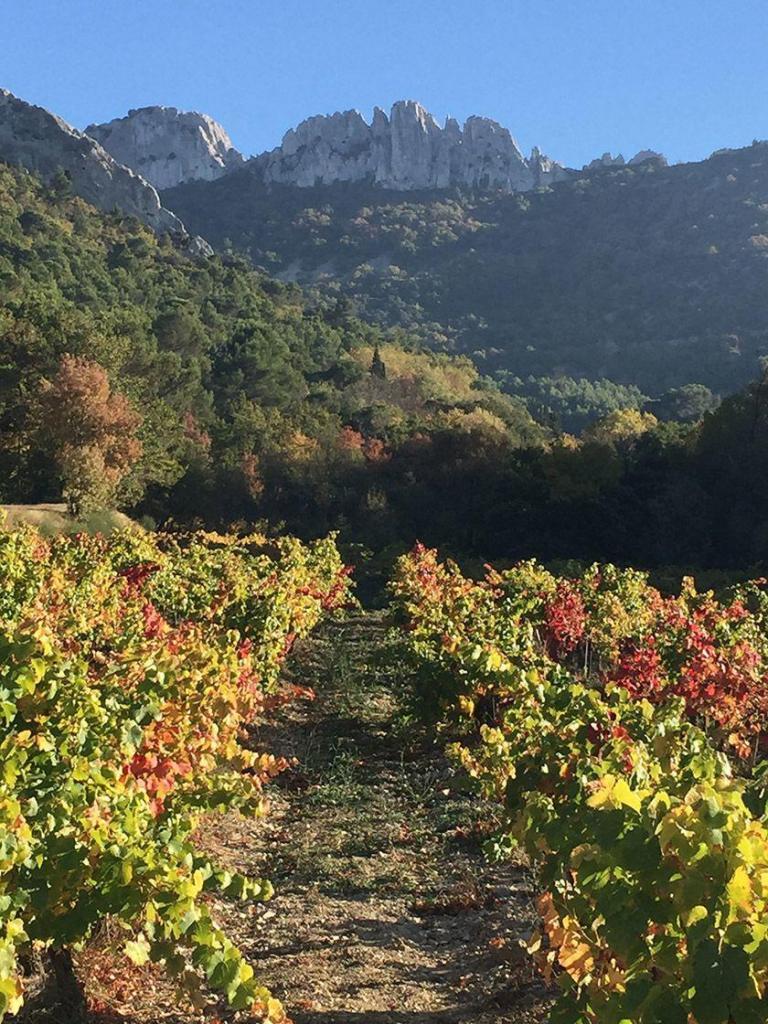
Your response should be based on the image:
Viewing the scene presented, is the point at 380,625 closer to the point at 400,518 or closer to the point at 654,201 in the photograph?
the point at 400,518

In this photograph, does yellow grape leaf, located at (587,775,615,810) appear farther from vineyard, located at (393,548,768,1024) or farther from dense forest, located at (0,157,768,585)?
dense forest, located at (0,157,768,585)

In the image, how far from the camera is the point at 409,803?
863cm

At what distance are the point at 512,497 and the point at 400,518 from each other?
5.09 m

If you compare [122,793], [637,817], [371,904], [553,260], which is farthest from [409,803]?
[553,260]

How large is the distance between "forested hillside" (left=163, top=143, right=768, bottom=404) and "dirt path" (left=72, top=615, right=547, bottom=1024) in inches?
2899

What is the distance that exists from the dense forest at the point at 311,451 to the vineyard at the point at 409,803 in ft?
75.7

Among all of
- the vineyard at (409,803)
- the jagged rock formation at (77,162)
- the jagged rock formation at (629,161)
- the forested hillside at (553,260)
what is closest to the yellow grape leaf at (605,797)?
the vineyard at (409,803)

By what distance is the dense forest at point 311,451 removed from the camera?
3484 centimetres

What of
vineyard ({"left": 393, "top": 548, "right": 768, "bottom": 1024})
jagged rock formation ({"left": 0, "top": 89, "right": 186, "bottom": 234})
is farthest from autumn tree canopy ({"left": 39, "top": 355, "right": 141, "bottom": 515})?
jagged rock formation ({"left": 0, "top": 89, "right": 186, "bottom": 234})

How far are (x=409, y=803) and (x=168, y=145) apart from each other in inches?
6776

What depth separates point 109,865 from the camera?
3422 millimetres

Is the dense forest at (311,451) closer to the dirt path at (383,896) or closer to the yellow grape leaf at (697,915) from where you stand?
the dirt path at (383,896)

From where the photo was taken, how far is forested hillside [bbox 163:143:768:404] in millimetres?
91875

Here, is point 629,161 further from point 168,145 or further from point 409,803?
point 409,803
